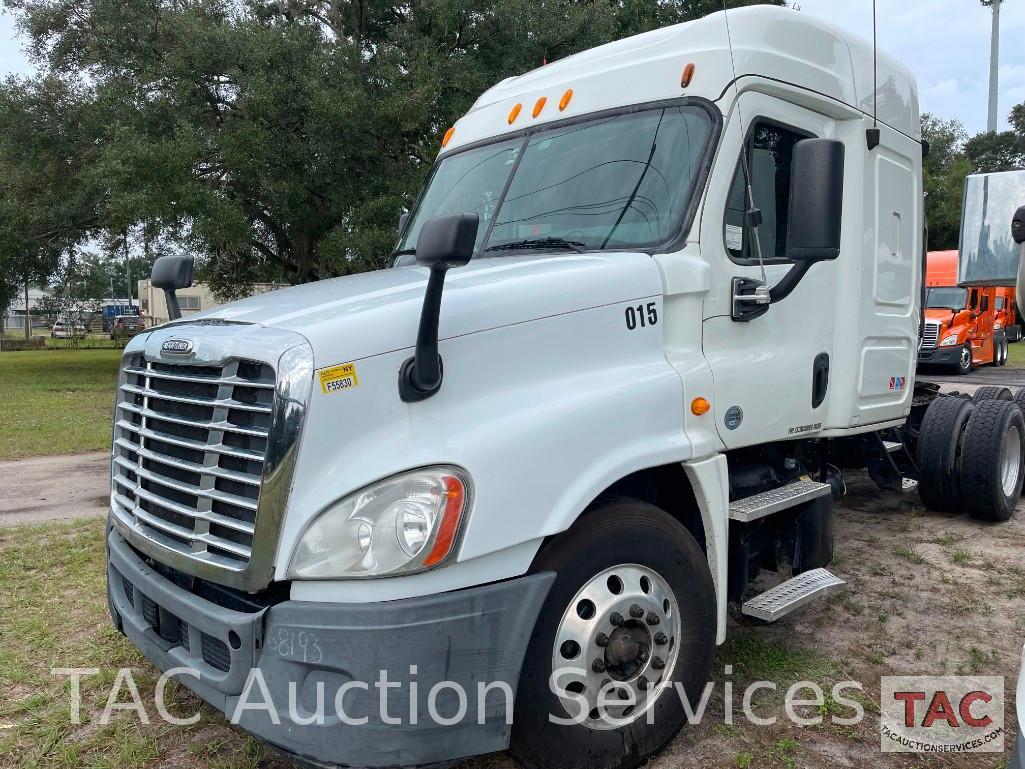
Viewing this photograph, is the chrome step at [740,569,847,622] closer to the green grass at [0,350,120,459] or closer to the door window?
the door window

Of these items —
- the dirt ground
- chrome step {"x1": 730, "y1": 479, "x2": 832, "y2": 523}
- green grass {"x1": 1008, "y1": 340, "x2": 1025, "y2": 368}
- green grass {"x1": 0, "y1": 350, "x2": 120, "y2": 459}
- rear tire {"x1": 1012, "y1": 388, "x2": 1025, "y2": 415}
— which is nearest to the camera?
chrome step {"x1": 730, "y1": 479, "x2": 832, "y2": 523}

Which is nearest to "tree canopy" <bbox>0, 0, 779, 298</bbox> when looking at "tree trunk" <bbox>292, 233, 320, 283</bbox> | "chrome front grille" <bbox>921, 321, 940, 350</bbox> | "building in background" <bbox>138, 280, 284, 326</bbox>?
"tree trunk" <bbox>292, 233, 320, 283</bbox>

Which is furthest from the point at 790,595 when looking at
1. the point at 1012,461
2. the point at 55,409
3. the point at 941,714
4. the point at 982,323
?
the point at 982,323

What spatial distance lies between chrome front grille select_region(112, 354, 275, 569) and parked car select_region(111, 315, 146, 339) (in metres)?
36.9

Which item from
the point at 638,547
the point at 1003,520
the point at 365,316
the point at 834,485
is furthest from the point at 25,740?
the point at 1003,520

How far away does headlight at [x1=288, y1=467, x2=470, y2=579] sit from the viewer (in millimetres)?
2492

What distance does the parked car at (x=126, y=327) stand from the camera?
41.8 meters

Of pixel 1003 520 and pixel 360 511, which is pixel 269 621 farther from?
pixel 1003 520

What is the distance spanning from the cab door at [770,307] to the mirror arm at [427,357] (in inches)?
52.2

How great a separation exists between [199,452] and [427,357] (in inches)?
35.0

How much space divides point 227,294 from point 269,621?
25.1 m

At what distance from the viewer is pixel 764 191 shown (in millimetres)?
3850

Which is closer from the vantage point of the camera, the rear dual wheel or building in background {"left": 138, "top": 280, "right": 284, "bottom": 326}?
the rear dual wheel

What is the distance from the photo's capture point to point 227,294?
85.2 feet
